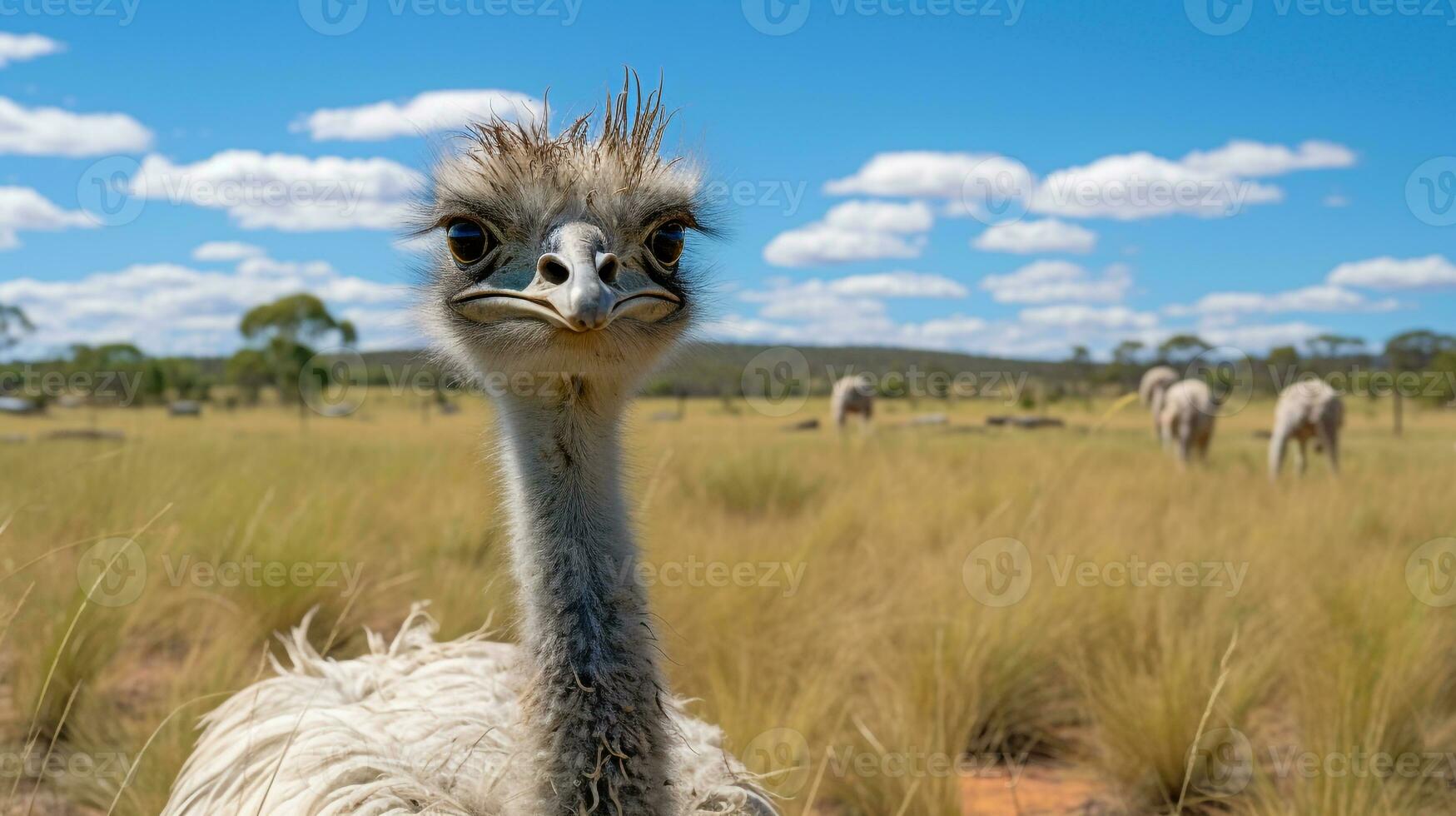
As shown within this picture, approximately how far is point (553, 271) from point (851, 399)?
17.4 meters

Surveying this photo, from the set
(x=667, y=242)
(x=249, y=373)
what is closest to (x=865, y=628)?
(x=667, y=242)

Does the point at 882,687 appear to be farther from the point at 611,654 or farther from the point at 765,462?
the point at 765,462

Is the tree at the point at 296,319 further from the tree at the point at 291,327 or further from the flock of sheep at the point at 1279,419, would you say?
the flock of sheep at the point at 1279,419

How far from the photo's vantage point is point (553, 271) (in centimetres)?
184

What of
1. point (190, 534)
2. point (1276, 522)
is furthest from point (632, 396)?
point (1276, 522)

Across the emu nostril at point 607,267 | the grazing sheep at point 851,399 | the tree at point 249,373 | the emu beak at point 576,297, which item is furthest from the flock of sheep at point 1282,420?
the tree at point 249,373

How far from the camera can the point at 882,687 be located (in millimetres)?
4590

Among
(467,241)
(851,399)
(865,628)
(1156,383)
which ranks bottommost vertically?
(865,628)

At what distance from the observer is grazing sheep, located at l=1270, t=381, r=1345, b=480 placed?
11.4 metres

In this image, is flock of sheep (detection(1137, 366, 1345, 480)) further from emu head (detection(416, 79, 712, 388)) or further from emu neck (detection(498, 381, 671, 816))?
emu neck (detection(498, 381, 671, 816))

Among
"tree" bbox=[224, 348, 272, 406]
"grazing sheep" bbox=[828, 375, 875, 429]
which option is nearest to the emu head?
"grazing sheep" bbox=[828, 375, 875, 429]

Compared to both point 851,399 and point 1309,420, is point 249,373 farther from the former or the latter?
point 1309,420

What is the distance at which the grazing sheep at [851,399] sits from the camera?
1905 centimetres

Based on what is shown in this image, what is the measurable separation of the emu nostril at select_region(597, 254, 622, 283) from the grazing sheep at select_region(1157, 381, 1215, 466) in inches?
468
